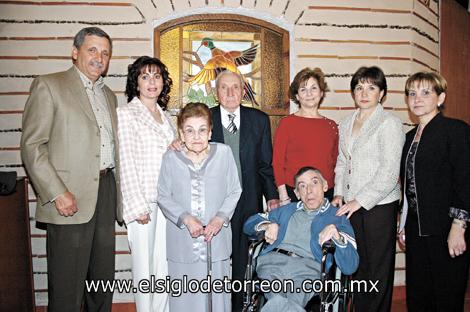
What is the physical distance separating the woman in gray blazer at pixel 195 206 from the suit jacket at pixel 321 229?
23cm

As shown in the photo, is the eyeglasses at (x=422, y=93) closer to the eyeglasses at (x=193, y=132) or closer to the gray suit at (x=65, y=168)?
the eyeglasses at (x=193, y=132)

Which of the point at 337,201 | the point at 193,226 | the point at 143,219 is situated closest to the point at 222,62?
A: the point at 337,201

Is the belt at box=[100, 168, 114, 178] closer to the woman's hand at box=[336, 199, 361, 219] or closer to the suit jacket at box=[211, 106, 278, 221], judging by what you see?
the suit jacket at box=[211, 106, 278, 221]

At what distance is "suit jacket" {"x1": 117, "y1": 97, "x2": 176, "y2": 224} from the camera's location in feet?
9.20

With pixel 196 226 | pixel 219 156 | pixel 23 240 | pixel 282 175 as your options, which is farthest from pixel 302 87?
pixel 23 240

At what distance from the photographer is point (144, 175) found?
9.48 feet

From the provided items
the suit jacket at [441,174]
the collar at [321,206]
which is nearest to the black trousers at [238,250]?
the collar at [321,206]

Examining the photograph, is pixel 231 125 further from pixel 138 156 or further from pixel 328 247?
pixel 328 247

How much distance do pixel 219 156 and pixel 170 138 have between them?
0.41 metres

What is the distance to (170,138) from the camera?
9.87 ft

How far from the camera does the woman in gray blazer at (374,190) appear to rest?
292 cm

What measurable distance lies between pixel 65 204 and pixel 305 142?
1643mm

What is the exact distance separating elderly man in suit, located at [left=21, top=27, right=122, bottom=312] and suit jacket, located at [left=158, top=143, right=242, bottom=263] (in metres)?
0.45

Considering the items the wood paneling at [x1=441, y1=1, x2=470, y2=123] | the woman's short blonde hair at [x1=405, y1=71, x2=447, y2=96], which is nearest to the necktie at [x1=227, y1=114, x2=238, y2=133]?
the woman's short blonde hair at [x1=405, y1=71, x2=447, y2=96]
